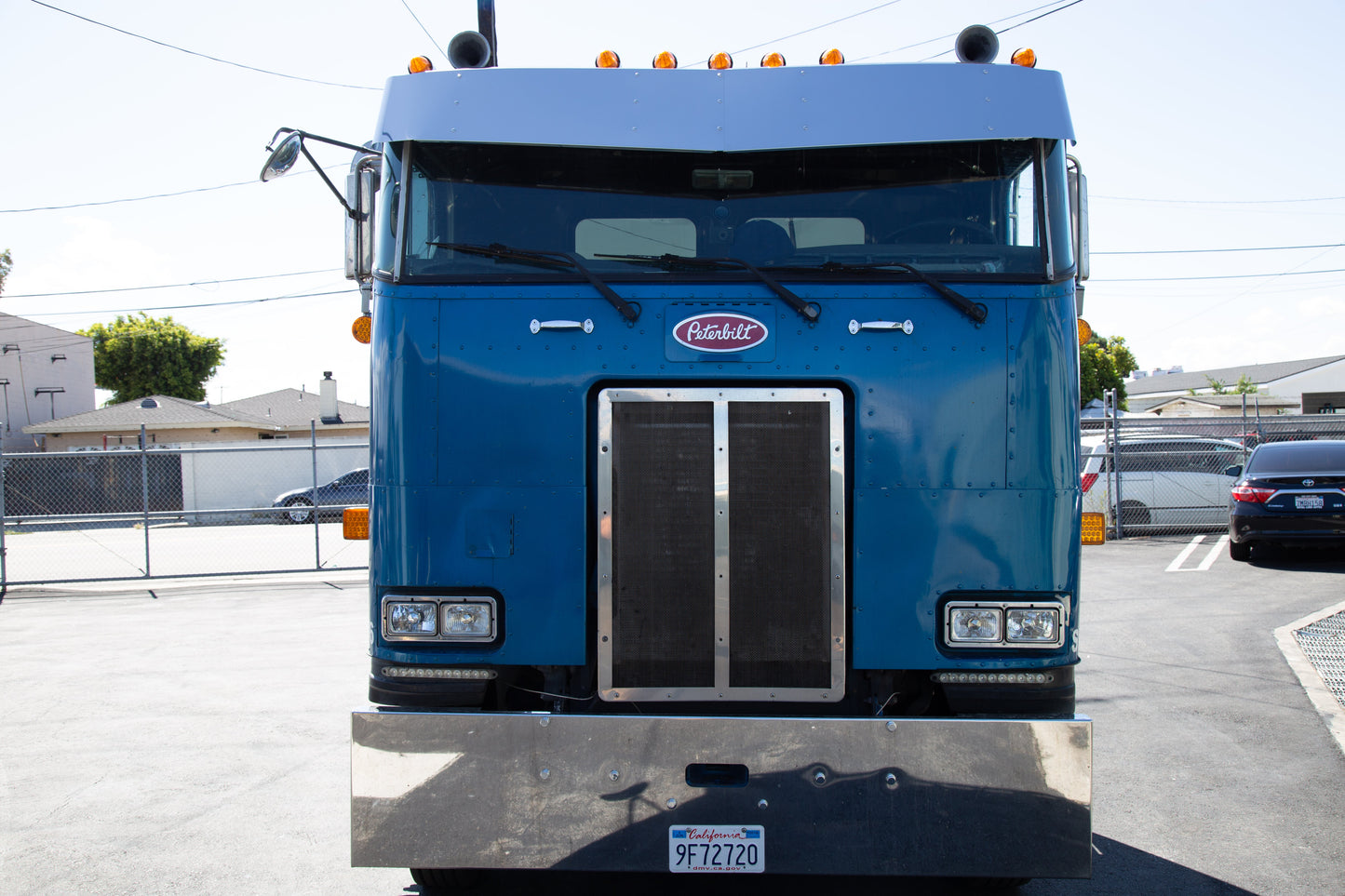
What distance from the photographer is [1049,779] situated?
2959 mm

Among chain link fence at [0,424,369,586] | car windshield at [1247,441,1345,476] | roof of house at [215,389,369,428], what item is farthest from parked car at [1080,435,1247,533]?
roof of house at [215,389,369,428]

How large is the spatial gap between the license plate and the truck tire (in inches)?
39.4

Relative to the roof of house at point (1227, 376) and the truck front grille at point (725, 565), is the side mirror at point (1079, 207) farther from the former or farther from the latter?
the roof of house at point (1227, 376)

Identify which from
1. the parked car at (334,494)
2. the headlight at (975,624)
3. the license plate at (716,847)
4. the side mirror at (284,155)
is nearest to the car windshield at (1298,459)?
the headlight at (975,624)

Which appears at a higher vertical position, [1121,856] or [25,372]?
[25,372]

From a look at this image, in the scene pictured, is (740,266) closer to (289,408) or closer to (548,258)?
(548,258)

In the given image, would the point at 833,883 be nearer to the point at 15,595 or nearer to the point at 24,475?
the point at 15,595

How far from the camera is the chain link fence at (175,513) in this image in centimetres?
1342

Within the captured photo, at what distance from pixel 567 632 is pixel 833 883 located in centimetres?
157

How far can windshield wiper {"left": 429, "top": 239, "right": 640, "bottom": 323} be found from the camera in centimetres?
330

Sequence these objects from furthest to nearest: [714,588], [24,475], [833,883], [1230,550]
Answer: [24,475]
[1230,550]
[833,883]
[714,588]

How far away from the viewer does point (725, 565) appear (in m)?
3.26

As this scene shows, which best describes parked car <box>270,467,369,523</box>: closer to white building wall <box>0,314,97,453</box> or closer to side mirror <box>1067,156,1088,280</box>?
white building wall <box>0,314,97,453</box>

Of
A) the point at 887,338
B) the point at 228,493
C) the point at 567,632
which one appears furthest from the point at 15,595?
the point at 228,493
